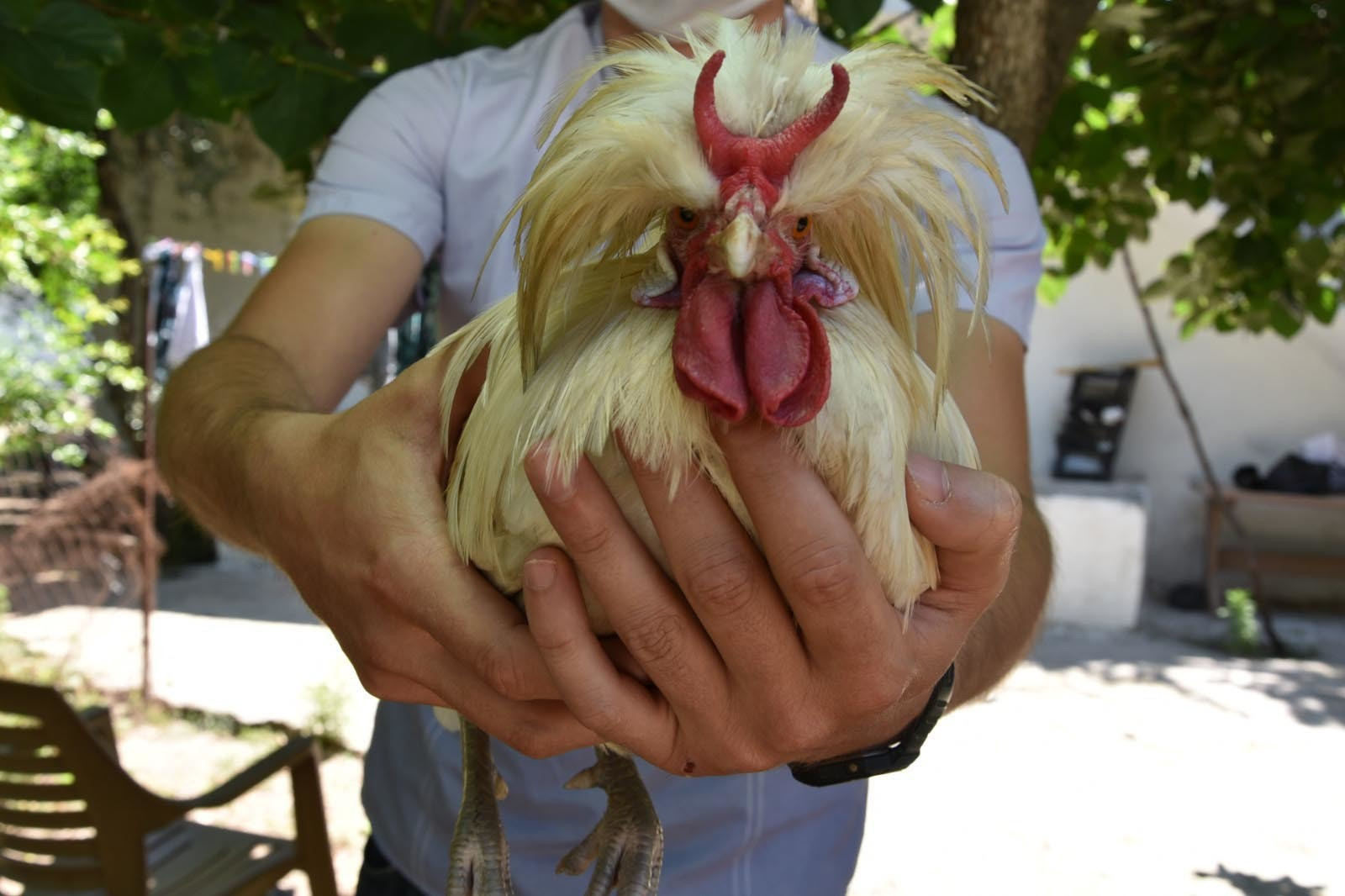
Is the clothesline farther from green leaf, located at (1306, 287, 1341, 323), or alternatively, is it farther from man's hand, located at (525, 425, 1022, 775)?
man's hand, located at (525, 425, 1022, 775)

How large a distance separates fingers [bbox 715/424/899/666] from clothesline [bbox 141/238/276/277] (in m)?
7.49

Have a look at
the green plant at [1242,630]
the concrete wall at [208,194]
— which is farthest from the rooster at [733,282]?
the concrete wall at [208,194]

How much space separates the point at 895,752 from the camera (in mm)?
1448

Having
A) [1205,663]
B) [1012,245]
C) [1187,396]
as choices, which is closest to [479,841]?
[1012,245]

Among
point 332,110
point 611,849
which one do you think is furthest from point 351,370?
point 611,849

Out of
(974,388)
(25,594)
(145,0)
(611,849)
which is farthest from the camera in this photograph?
(25,594)

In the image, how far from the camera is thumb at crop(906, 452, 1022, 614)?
116 cm

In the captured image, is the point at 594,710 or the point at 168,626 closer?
the point at 594,710

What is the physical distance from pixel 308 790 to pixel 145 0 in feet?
7.84

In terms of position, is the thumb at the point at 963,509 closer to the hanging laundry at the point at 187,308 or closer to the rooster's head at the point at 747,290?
the rooster's head at the point at 747,290

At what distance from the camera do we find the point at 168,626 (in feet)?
24.5

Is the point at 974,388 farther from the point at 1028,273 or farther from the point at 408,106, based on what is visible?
the point at 408,106

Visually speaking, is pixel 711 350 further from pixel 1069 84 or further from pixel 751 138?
pixel 1069 84

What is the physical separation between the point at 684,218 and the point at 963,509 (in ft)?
1.46
